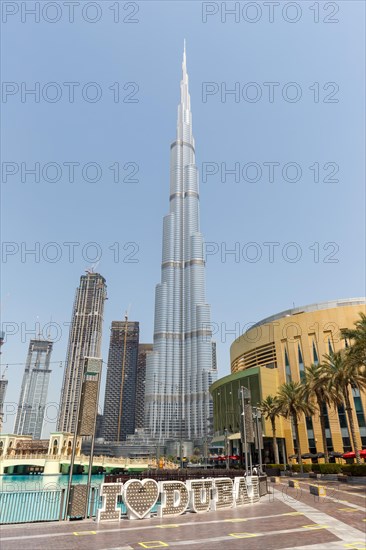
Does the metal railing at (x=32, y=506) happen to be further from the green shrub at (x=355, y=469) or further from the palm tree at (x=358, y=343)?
the green shrub at (x=355, y=469)

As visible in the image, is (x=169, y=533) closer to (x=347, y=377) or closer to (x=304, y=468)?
(x=347, y=377)

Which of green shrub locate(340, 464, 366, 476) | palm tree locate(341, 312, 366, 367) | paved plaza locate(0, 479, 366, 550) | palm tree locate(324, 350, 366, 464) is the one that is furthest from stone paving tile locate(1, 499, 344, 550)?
palm tree locate(324, 350, 366, 464)

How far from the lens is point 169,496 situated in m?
17.0

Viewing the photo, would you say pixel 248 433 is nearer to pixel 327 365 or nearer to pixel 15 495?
pixel 15 495

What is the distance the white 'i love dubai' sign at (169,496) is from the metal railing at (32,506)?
0.81m

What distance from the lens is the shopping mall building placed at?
6297 cm

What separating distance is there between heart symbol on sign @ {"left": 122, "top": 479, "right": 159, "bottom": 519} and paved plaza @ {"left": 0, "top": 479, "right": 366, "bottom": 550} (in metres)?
0.58

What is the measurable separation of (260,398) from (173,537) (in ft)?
200

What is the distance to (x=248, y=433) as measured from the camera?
25156 millimetres

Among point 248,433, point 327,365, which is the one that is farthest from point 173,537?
point 327,365

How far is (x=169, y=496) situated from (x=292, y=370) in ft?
191

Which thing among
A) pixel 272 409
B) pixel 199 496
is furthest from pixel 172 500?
pixel 272 409

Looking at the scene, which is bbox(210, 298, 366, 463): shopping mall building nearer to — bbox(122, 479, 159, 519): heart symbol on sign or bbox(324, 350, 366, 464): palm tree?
bbox(324, 350, 366, 464): palm tree

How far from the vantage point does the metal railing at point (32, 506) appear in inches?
585
